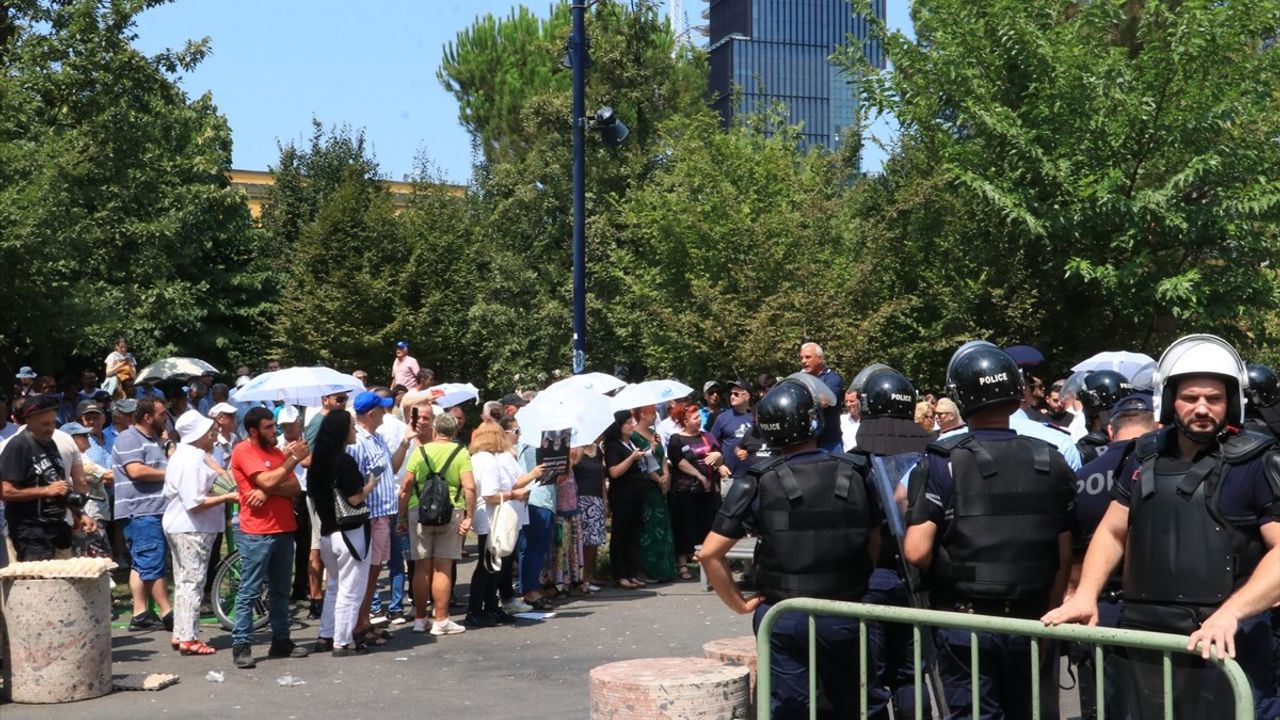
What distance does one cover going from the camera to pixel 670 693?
631 cm

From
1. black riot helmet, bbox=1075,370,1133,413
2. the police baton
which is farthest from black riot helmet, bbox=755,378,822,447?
black riot helmet, bbox=1075,370,1133,413

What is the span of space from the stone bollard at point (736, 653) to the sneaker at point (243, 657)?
432 cm

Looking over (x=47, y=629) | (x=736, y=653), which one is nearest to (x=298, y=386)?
(x=47, y=629)

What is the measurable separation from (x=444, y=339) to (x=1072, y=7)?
56.3 ft

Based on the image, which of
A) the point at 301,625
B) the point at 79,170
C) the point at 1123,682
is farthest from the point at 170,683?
the point at 79,170

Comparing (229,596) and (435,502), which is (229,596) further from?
(435,502)

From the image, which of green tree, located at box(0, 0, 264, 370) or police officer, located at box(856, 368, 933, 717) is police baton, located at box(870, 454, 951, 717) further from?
green tree, located at box(0, 0, 264, 370)

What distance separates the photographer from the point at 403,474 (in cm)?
1250

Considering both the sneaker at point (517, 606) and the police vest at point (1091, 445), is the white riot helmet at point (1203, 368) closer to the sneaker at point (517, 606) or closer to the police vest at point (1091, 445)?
the police vest at point (1091, 445)

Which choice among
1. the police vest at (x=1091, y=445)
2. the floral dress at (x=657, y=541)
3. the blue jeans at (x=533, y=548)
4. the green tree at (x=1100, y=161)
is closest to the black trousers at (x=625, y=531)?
the floral dress at (x=657, y=541)

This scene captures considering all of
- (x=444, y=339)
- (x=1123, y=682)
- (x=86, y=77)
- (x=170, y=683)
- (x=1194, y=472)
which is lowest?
(x=170, y=683)

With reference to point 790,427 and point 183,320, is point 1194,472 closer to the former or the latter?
point 790,427

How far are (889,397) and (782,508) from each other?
89.3 inches

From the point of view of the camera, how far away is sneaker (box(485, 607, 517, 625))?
12.3 m
